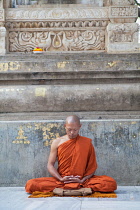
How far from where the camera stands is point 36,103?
5.74 m

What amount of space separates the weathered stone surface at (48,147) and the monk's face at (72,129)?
0.37 metres

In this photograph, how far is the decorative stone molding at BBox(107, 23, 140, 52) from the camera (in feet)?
23.7

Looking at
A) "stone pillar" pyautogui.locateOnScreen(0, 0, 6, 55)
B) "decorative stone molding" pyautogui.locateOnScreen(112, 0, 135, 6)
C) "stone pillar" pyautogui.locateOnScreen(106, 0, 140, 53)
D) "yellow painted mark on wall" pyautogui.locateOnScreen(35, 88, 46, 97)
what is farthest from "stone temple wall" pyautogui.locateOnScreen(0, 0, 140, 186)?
"decorative stone molding" pyautogui.locateOnScreen(112, 0, 135, 6)

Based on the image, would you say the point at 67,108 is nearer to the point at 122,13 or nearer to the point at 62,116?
the point at 62,116

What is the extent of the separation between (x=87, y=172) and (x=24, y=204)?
39.4 inches

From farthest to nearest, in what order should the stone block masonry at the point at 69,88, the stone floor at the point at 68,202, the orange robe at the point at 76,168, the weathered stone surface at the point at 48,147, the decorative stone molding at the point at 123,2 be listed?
the decorative stone molding at the point at 123,2
the stone block masonry at the point at 69,88
the weathered stone surface at the point at 48,147
the orange robe at the point at 76,168
the stone floor at the point at 68,202

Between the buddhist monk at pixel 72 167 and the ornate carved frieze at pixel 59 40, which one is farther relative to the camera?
the ornate carved frieze at pixel 59 40

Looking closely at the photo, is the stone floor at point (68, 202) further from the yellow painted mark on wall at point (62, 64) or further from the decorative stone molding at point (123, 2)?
the decorative stone molding at point (123, 2)

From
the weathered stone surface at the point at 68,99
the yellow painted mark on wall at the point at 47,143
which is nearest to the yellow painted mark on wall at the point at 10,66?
the weathered stone surface at the point at 68,99

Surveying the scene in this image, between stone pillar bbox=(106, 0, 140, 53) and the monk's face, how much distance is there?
103 inches

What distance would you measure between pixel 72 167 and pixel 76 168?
0.05 metres

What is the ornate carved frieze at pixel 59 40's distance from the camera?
24.7 ft

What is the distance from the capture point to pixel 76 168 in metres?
5.00

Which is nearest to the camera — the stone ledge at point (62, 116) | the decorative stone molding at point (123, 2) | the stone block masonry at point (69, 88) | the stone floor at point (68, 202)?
the stone floor at point (68, 202)
